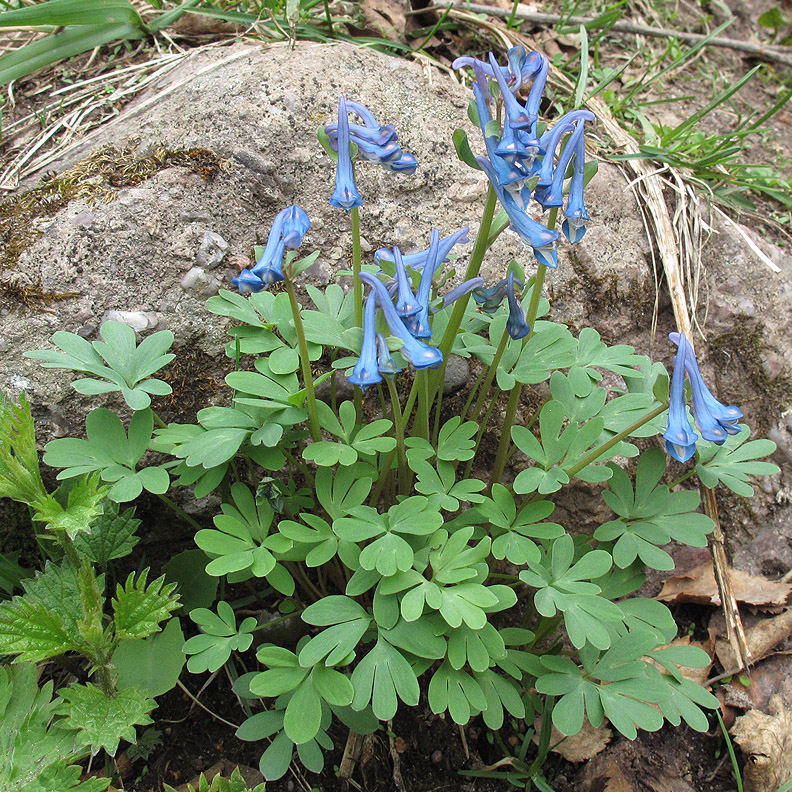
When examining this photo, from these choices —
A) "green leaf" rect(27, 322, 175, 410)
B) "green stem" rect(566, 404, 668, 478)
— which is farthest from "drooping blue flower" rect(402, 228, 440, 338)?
"green leaf" rect(27, 322, 175, 410)

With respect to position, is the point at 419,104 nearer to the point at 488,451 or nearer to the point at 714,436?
the point at 488,451

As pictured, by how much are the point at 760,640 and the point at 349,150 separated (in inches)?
103

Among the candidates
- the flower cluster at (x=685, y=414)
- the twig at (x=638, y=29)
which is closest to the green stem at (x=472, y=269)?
the flower cluster at (x=685, y=414)

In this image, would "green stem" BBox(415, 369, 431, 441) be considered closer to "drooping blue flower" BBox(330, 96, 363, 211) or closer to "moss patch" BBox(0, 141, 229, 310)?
"drooping blue flower" BBox(330, 96, 363, 211)

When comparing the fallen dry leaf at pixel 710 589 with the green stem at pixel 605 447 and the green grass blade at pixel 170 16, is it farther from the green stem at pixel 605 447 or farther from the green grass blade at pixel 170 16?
the green grass blade at pixel 170 16

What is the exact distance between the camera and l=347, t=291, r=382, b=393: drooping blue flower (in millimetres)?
1867

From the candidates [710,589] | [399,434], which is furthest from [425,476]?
[710,589]

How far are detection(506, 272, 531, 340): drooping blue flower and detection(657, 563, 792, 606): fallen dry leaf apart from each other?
1.47 meters

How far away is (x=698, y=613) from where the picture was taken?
9.51ft

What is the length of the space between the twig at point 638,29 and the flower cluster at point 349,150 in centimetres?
241

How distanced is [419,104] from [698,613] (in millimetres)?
2773

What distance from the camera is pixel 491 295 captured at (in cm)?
225

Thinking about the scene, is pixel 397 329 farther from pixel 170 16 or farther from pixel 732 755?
pixel 170 16

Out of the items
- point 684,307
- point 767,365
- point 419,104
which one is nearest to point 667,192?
point 684,307
